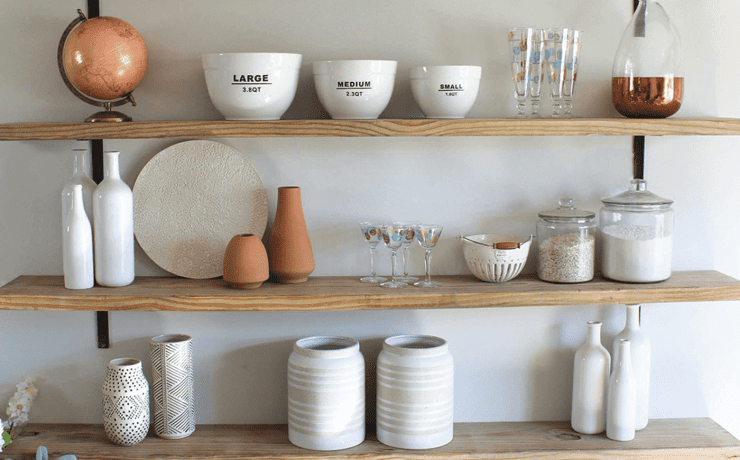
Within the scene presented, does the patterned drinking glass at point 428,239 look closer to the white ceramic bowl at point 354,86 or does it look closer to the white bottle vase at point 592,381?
the white ceramic bowl at point 354,86

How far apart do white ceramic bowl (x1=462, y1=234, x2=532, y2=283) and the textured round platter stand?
51 cm

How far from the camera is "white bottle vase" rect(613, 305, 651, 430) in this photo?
184 centimetres

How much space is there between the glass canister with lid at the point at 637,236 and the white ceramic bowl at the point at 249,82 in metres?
0.81

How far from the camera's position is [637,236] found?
1.77 meters

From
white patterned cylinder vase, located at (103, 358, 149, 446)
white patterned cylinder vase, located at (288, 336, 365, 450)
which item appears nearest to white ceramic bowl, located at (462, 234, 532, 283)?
white patterned cylinder vase, located at (288, 336, 365, 450)

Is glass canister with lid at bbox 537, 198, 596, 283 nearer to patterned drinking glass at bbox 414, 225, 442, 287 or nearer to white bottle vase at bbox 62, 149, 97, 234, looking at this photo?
patterned drinking glass at bbox 414, 225, 442, 287

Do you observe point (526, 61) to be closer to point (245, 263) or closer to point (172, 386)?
point (245, 263)

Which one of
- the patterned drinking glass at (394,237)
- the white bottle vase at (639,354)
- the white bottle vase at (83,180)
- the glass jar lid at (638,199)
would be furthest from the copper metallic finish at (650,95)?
the white bottle vase at (83,180)

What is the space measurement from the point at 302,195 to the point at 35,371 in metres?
0.82

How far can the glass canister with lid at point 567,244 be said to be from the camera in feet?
5.82

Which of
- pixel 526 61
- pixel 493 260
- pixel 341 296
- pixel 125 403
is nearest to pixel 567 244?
pixel 493 260

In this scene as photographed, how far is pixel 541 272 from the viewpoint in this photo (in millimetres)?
1822

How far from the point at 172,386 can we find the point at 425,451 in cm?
62

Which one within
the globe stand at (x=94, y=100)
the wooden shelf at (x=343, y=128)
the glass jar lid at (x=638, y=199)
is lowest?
the glass jar lid at (x=638, y=199)
